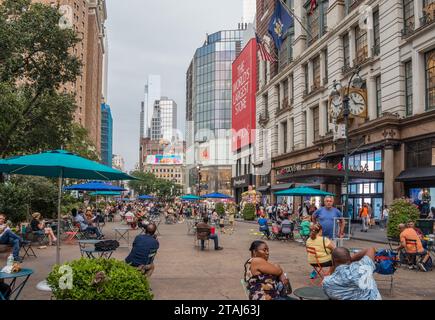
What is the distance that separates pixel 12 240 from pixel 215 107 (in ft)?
308

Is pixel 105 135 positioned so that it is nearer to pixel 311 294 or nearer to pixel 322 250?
pixel 322 250

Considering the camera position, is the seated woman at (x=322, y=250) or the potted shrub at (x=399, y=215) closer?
the seated woman at (x=322, y=250)

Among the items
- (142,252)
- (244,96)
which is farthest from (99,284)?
(244,96)

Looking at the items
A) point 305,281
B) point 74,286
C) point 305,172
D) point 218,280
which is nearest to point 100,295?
point 74,286

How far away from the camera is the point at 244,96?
65125 mm

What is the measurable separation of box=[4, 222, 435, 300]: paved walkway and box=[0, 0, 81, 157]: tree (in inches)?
328

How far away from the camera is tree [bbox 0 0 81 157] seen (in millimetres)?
20609

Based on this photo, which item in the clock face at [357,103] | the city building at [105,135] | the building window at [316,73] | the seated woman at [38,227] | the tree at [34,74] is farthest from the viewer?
the city building at [105,135]

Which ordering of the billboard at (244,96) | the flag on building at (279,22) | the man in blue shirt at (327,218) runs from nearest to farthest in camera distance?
the man in blue shirt at (327,218)
the flag on building at (279,22)
the billboard at (244,96)

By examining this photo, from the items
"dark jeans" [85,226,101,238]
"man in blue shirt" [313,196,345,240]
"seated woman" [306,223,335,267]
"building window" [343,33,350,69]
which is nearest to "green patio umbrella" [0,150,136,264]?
"seated woman" [306,223,335,267]

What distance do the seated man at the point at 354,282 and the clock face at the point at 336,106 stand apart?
27.5 m

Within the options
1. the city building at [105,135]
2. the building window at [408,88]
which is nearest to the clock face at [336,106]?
the building window at [408,88]

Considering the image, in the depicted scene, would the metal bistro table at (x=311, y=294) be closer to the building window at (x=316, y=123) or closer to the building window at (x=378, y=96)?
the building window at (x=378, y=96)

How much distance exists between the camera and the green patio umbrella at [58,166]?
9.04m
